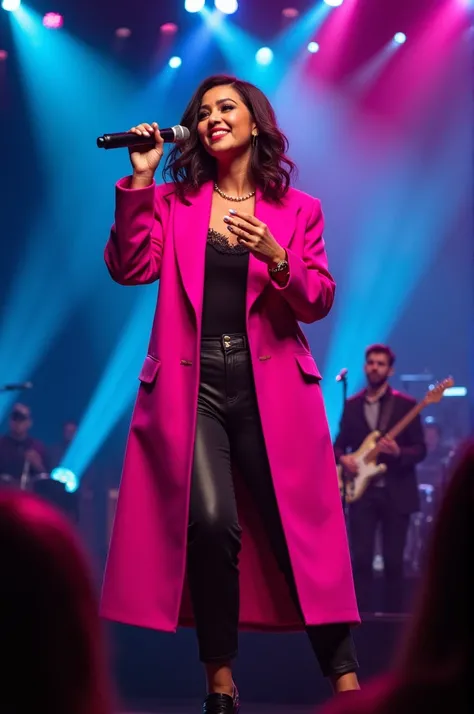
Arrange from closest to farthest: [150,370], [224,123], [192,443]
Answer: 1. [192,443]
2. [150,370]
3. [224,123]

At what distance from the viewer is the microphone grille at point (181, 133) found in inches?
116

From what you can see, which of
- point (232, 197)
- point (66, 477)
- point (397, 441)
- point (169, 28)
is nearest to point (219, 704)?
point (232, 197)

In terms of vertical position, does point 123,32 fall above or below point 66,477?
above

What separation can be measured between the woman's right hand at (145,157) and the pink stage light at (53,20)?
7.53m

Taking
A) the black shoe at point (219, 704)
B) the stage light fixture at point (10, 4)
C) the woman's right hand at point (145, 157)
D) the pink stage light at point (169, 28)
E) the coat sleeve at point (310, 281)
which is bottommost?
the black shoe at point (219, 704)

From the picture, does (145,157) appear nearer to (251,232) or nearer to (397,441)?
(251,232)

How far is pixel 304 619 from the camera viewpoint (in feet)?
9.13

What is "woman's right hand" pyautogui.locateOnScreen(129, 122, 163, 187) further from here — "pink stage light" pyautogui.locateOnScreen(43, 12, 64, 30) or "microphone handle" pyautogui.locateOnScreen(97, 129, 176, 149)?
"pink stage light" pyautogui.locateOnScreen(43, 12, 64, 30)

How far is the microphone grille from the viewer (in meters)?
2.95

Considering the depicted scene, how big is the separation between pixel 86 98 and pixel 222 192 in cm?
779

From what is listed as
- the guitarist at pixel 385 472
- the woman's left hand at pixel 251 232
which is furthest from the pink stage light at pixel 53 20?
the woman's left hand at pixel 251 232

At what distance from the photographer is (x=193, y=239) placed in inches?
116

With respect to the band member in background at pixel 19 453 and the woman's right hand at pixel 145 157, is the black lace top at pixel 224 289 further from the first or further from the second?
the band member in background at pixel 19 453

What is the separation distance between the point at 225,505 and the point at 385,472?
5.51 meters
